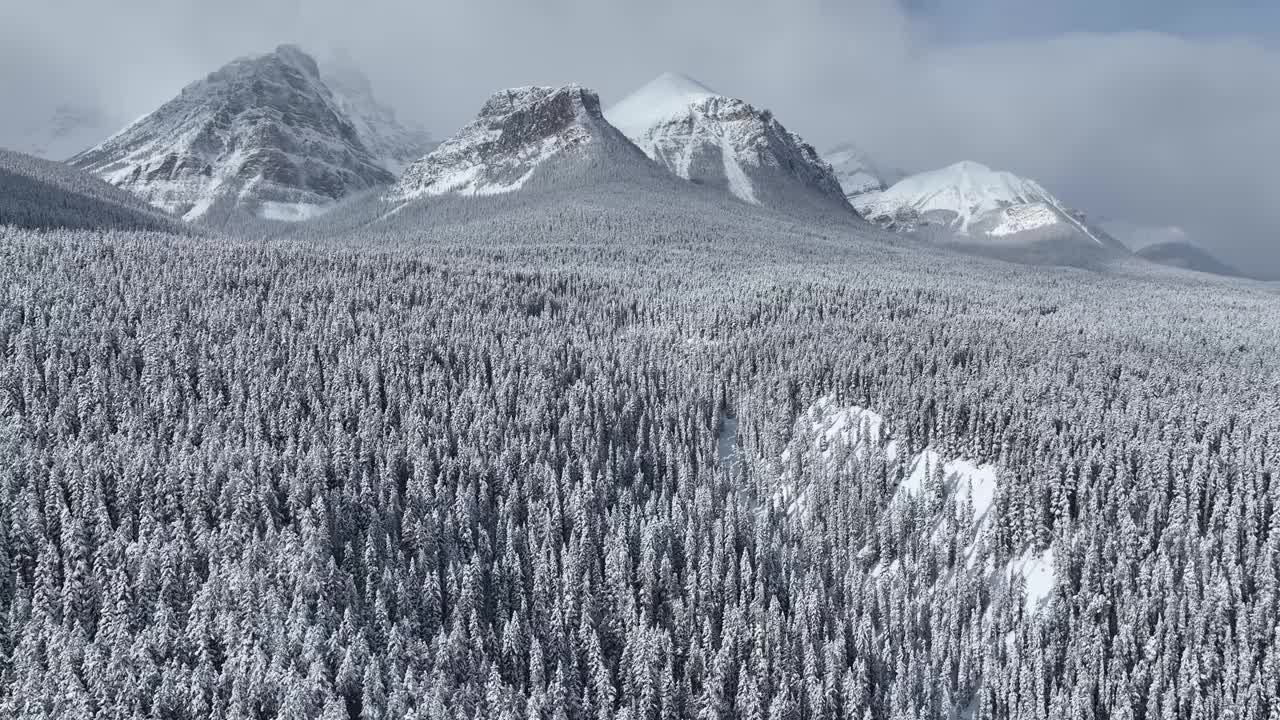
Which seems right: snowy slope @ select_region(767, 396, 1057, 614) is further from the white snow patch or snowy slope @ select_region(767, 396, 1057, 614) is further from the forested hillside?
the forested hillside

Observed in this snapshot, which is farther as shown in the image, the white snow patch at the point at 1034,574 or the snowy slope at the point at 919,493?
the snowy slope at the point at 919,493

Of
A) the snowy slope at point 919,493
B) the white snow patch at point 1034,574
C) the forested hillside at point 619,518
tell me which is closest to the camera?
the forested hillside at point 619,518

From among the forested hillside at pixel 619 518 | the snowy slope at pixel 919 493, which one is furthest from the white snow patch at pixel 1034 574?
the forested hillside at pixel 619 518


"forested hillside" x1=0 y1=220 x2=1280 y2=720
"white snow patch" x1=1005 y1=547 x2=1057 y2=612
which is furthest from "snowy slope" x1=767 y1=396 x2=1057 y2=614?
"forested hillside" x1=0 y1=220 x2=1280 y2=720

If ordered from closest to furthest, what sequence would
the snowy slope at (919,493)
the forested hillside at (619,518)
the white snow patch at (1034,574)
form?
the forested hillside at (619,518) → the white snow patch at (1034,574) → the snowy slope at (919,493)

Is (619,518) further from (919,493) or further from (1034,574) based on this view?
(1034,574)

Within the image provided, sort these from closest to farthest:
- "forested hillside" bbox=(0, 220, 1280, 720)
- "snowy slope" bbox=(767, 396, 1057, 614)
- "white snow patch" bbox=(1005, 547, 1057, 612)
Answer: "forested hillside" bbox=(0, 220, 1280, 720), "white snow patch" bbox=(1005, 547, 1057, 612), "snowy slope" bbox=(767, 396, 1057, 614)

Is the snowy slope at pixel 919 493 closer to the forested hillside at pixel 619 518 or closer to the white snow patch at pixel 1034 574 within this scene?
the white snow patch at pixel 1034 574

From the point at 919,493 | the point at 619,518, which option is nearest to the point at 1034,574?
the point at 919,493

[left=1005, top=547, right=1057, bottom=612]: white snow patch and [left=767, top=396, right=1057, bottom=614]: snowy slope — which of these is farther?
[left=767, top=396, right=1057, bottom=614]: snowy slope

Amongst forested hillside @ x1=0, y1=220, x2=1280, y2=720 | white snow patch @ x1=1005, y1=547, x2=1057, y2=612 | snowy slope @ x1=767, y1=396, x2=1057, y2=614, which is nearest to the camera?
forested hillside @ x1=0, y1=220, x2=1280, y2=720
